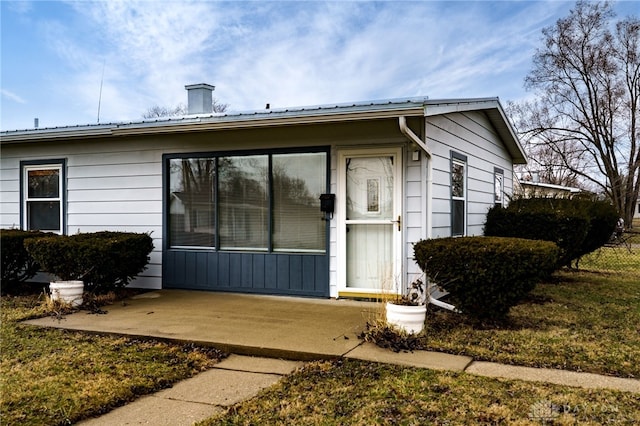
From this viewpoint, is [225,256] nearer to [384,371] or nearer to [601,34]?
[384,371]

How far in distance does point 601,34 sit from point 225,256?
1044 inches

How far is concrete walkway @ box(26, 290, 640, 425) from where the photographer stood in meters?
3.68

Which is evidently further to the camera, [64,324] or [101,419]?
[64,324]

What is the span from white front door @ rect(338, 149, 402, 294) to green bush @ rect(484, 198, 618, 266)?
3.11 m

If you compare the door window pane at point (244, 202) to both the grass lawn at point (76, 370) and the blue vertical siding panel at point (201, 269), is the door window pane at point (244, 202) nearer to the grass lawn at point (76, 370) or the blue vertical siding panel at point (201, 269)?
the blue vertical siding panel at point (201, 269)

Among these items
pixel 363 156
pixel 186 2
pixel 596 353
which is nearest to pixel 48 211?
pixel 186 2

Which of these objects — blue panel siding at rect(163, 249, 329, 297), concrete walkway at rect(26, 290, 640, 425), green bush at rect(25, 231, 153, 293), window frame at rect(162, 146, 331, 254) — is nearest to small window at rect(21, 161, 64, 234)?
green bush at rect(25, 231, 153, 293)

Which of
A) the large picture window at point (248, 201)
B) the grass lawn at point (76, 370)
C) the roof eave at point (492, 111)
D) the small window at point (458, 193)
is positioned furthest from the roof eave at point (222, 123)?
the grass lawn at point (76, 370)

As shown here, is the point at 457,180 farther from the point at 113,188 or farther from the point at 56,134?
the point at 56,134

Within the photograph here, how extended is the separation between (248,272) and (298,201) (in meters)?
1.23

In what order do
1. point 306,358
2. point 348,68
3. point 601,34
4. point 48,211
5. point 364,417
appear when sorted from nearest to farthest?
point 364,417 < point 306,358 < point 48,211 < point 348,68 < point 601,34

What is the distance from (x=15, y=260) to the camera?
779cm

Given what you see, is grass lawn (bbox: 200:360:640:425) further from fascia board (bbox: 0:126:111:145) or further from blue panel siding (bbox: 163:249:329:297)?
fascia board (bbox: 0:126:111:145)

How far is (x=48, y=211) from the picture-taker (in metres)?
8.93
